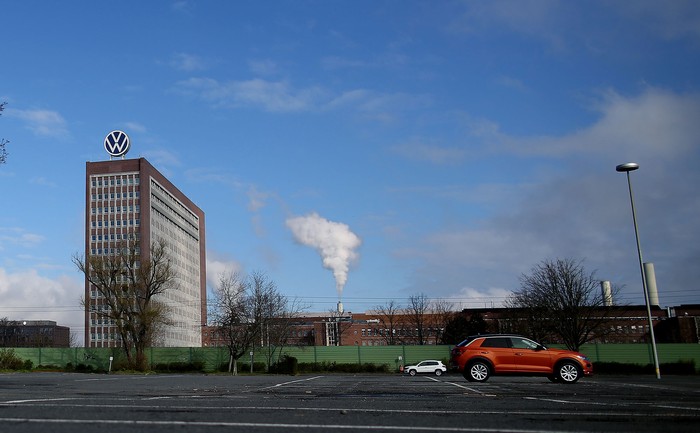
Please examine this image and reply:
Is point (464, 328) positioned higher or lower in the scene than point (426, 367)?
higher

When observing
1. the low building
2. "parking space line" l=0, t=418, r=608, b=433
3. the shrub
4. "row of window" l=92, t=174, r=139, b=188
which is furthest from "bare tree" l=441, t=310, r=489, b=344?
the low building

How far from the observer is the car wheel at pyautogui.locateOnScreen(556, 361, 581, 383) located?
2242cm

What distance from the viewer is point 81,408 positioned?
10188 millimetres

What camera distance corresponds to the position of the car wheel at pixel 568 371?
73.6 ft

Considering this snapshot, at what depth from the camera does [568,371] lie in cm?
2248

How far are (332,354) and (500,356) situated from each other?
3908 cm

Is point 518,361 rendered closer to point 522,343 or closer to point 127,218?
point 522,343

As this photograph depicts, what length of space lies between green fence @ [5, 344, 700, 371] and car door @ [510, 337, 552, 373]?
1463 inches

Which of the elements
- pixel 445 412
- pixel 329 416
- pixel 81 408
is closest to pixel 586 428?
pixel 445 412

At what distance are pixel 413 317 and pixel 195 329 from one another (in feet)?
218

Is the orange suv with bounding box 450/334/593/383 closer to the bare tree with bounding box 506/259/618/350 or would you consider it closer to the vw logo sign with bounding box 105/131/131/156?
the bare tree with bounding box 506/259/618/350

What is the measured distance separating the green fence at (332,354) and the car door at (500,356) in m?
37.6

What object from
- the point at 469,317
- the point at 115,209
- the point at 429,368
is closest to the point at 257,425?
the point at 429,368

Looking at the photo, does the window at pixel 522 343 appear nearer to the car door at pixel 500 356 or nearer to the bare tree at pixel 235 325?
the car door at pixel 500 356
